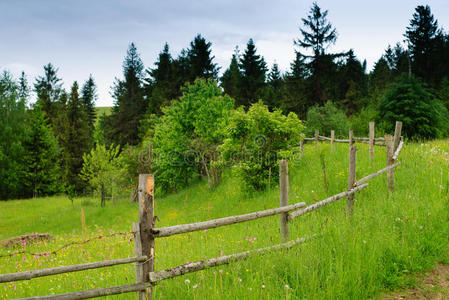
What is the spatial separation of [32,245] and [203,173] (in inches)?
595

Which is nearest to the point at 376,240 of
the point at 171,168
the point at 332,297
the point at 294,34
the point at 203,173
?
the point at 332,297

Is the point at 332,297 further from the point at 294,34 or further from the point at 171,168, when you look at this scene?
the point at 294,34

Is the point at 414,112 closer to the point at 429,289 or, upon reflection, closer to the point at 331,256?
the point at 429,289

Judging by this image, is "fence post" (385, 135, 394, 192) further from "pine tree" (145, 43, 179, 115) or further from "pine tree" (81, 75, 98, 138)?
"pine tree" (81, 75, 98, 138)

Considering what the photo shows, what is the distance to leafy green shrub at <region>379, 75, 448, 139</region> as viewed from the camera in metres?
18.8

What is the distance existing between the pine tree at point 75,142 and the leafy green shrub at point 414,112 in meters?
37.4

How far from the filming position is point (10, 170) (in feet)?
109

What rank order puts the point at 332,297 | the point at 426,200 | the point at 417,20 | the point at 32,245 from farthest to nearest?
the point at 417,20
the point at 32,245
the point at 426,200
the point at 332,297

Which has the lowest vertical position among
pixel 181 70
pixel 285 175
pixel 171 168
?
pixel 171 168

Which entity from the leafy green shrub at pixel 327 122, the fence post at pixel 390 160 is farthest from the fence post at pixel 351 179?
the leafy green shrub at pixel 327 122

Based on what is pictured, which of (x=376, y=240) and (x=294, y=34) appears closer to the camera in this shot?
(x=376, y=240)

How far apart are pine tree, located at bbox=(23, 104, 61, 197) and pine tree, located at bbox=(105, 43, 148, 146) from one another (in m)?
8.50

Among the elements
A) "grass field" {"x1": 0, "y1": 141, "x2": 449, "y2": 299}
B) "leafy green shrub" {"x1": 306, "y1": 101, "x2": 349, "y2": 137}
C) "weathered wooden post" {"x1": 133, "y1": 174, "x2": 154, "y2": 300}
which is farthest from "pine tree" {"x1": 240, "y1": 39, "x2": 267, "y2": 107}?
"weathered wooden post" {"x1": 133, "y1": 174, "x2": 154, "y2": 300}

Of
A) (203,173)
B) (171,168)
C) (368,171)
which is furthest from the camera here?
(203,173)
